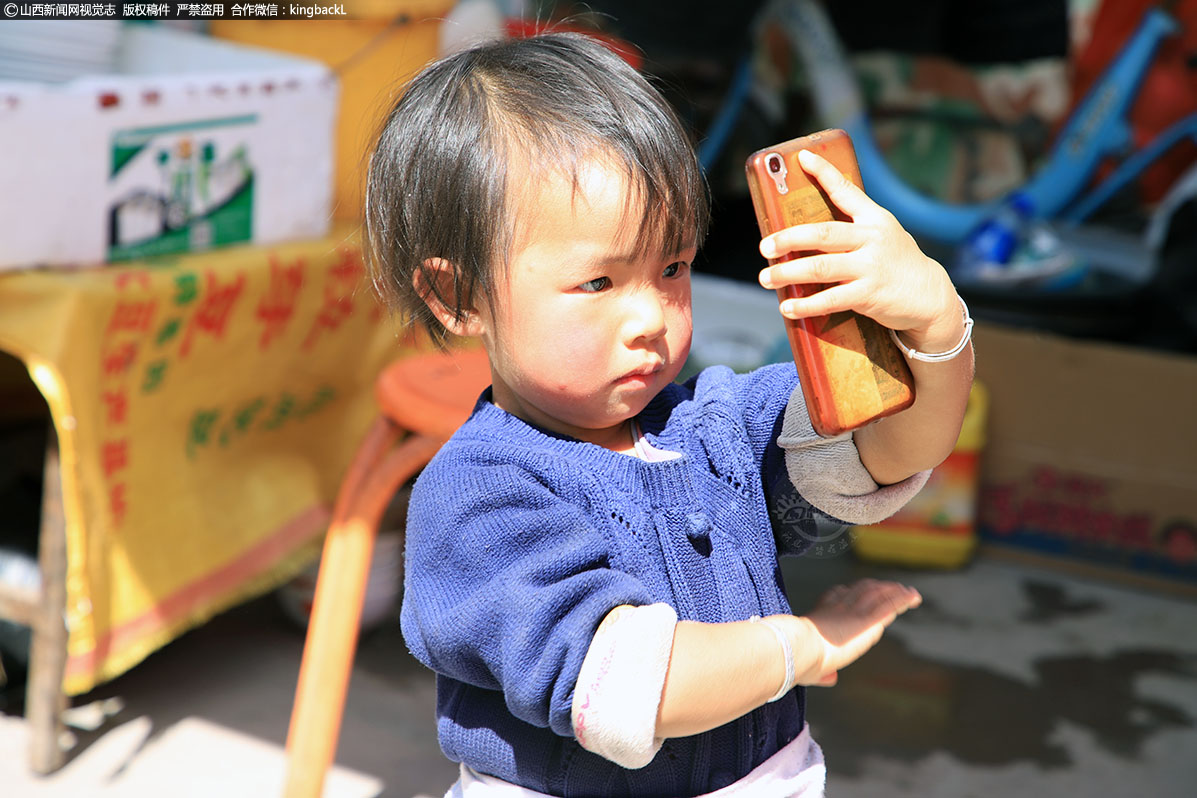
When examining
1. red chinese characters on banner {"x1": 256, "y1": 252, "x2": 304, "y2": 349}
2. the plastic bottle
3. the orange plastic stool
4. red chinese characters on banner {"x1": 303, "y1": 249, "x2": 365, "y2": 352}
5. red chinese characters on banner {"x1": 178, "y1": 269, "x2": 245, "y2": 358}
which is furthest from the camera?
the plastic bottle

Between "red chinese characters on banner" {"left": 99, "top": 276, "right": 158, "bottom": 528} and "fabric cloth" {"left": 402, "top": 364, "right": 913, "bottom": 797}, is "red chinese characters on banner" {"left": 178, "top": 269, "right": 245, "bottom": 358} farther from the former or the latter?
"fabric cloth" {"left": 402, "top": 364, "right": 913, "bottom": 797}

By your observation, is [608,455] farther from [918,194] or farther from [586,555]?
[918,194]

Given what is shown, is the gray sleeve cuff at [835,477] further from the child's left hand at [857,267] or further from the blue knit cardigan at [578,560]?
the child's left hand at [857,267]

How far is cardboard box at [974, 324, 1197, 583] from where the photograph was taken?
2.67 metres

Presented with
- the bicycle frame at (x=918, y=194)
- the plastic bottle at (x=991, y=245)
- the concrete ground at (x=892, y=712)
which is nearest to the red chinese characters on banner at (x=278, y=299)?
the concrete ground at (x=892, y=712)

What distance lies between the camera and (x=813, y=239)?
30.5 inches

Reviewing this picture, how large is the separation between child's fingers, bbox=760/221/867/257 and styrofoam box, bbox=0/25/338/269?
4.49 ft

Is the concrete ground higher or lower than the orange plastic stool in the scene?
lower

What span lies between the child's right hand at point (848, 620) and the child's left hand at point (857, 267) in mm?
260

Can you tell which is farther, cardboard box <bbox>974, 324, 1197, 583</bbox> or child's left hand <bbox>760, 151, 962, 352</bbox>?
cardboard box <bbox>974, 324, 1197, 583</bbox>

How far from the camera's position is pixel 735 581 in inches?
36.7

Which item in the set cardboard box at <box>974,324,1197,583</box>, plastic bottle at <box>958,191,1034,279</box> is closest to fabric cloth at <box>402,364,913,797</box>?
cardboard box at <box>974,324,1197,583</box>

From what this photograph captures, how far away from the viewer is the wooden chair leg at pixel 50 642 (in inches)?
73.8

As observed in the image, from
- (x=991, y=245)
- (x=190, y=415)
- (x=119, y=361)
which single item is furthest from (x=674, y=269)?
(x=991, y=245)
